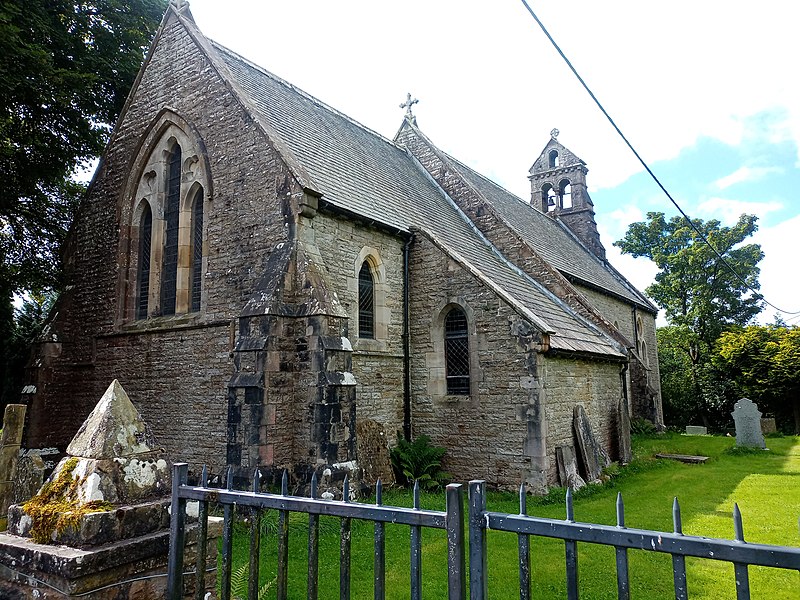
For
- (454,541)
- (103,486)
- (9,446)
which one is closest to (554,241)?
(9,446)

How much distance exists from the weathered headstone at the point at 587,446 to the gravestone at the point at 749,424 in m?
7.20

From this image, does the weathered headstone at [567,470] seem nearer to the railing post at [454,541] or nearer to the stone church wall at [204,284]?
the stone church wall at [204,284]

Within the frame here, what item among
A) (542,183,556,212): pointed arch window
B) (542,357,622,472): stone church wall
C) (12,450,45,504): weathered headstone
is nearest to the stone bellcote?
(542,183,556,212): pointed arch window

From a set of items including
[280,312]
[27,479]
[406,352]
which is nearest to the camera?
[27,479]

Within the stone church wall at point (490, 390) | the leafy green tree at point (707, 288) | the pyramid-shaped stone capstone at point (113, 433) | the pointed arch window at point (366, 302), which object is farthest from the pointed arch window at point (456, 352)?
the leafy green tree at point (707, 288)

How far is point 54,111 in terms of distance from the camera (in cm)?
1545

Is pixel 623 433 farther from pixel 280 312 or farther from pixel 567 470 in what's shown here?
pixel 280 312

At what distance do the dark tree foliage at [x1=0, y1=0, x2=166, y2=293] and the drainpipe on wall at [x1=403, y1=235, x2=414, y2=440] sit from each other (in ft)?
31.0

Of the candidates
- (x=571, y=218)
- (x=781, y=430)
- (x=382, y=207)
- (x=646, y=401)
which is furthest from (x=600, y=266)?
(x=382, y=207)

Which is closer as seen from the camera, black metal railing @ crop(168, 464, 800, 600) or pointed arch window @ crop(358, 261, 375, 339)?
black metal railing @ crop(168, 464, 800, 600)

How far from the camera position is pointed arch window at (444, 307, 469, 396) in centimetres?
1295

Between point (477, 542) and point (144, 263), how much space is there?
12.6m

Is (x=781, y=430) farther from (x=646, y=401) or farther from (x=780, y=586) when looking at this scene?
(x=780, y=586)

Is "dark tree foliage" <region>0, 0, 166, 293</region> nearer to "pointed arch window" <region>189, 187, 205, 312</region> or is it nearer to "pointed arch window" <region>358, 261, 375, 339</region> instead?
"pointed arch window" <region>189, 187, 205, 312</region>
